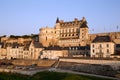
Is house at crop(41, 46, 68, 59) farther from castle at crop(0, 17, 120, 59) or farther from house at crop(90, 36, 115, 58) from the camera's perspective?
house at crop(90, 36, 115, 58)

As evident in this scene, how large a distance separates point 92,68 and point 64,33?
39375mm

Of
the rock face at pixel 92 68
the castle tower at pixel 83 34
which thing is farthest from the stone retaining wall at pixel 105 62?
the castle tower at pixel 83 34

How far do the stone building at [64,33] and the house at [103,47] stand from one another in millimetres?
18623

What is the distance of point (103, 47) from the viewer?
55375 millimetres

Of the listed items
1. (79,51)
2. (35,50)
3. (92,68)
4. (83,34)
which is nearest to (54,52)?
(79,51)

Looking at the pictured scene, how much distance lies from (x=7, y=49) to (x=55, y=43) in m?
15.4

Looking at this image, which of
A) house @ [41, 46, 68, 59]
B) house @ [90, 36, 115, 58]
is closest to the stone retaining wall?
house @ [90, 36, 115, 58]

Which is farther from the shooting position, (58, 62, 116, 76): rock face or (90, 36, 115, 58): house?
(90, 36, 115, 58): house

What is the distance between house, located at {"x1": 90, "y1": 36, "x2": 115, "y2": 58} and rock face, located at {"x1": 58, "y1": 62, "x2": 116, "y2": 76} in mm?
7965

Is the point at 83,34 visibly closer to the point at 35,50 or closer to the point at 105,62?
the point at 35,50

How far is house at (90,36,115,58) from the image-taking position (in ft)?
180

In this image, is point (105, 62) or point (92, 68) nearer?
point (92, 68)

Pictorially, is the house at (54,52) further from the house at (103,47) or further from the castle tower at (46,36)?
the castle tower at (46,36)

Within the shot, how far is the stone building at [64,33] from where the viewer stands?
76.8 meters
